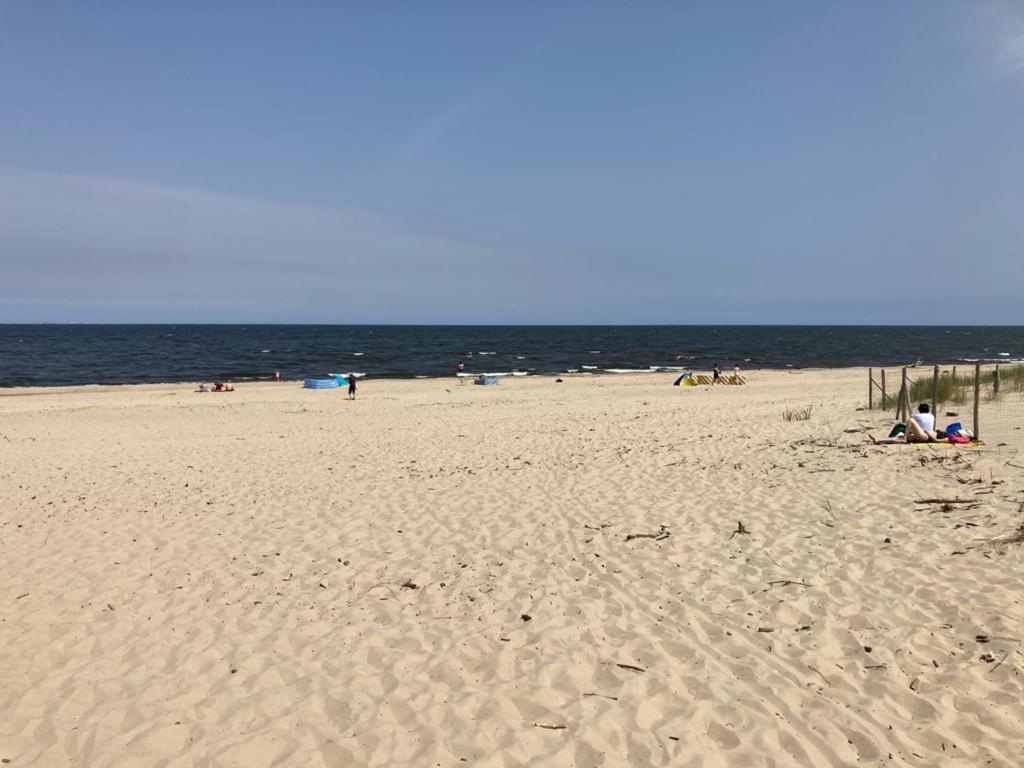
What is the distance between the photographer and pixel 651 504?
927cm

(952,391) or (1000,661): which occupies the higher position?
(952,391)

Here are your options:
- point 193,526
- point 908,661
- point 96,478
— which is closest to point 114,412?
point 96,478

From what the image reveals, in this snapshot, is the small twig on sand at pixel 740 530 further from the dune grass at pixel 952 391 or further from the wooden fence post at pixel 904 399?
the dune grass at pixel 952 391

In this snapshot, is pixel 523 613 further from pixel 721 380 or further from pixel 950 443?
pixel 721 380

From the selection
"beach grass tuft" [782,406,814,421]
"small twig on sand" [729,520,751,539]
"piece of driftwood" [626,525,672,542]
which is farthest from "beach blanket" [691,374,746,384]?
"piece of driftwood" [626,525,672,542]

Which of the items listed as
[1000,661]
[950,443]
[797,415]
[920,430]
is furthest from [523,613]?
[797,415]

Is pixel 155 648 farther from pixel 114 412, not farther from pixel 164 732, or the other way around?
pixel 114 412

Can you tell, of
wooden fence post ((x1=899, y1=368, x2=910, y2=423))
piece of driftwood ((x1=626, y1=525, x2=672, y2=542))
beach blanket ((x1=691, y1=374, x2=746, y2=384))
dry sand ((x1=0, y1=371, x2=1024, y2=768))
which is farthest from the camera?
beach blanket ((x1=691, y1=374, x2=746, y2=384))

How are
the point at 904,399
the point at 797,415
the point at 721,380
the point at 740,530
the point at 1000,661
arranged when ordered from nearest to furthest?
the point at 1000,661 → the point at 740,530 → the point at 904,399 → the point at 797,415 → the point at 721,380

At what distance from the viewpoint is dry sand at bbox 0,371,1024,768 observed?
4.22 metres

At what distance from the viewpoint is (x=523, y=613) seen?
593 cm

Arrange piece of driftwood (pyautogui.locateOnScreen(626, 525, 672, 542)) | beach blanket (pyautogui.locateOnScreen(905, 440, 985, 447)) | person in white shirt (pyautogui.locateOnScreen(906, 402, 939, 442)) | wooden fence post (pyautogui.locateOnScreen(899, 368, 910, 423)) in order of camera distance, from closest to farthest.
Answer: piece of driftwood (pyautogui.locateOnScreen(626, 525, 672, 542)) < beach blanket (pyautogui.locateOnScreen(905, 440, 985, 447)) < person in white shirt (pyautogui.locateOnScreen(906, 402, 939, 442)) < wooden fence post (pyautogui.locateOnScreen(899, 368, 910, 423))

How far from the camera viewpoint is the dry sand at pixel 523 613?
4219 mm

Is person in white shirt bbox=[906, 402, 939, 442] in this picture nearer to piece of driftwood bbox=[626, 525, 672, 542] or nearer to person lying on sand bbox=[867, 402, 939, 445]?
person lying on sand bbox=[867, 402, 939, 445]
